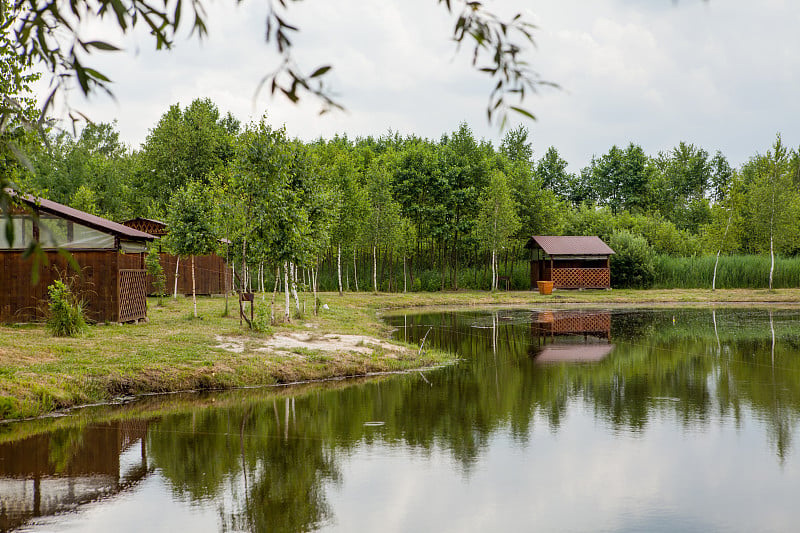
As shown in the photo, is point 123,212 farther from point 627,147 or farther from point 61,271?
point 627,147

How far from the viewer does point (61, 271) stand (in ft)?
62.7

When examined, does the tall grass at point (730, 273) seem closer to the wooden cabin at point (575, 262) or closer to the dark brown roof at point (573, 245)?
the wooden cabin at point (575, 262)

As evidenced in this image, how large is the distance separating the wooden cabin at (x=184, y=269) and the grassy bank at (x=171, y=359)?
14.3m

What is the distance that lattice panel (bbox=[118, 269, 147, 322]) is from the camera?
19.9 m

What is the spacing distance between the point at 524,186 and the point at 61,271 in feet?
136

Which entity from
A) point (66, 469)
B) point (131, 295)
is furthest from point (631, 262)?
point (66, 469)

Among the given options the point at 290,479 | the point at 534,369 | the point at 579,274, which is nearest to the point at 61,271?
the point at 534,369

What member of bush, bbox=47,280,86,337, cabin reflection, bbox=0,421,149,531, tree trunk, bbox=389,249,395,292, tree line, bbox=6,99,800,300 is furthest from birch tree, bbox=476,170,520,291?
cabin reflection, bbox=0,421,149,531

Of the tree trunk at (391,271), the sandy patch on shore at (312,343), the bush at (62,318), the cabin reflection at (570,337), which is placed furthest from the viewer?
the tree trunk at (391,271)

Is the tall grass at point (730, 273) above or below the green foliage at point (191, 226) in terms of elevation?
below

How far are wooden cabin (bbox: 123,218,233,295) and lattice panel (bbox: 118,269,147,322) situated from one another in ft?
45.2

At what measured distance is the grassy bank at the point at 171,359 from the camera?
1176 centimetres

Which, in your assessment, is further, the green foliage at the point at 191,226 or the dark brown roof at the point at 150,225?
the dark brown roof at the point at 150,225

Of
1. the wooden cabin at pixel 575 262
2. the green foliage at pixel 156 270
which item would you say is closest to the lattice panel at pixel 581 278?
the wooden cabin at pixel 575 262
